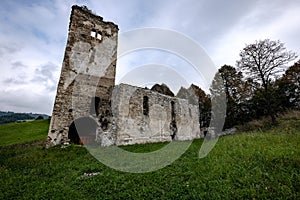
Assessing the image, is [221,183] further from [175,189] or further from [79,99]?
[79,99]

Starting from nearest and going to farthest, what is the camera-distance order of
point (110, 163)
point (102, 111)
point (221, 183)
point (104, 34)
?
point (221, 183)
point (110, 163)
point (102, 111)
point (104, 34)

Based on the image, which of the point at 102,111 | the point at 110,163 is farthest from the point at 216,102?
the point at 110,163

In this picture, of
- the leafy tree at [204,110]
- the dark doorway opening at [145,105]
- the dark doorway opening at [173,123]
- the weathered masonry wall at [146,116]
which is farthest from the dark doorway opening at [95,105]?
the leafy tree at [204,110]

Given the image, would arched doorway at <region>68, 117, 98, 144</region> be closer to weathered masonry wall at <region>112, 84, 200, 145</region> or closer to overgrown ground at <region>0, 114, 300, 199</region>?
weathered masonry wall at <region>112, 84, 200, 145</region>

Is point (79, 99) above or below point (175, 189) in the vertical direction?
above

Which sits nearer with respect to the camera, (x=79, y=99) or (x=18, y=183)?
(x=18, y=183)

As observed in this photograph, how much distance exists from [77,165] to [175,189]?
5.18 m

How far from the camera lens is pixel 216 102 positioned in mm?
29312

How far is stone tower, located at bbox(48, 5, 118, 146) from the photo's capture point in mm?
14172

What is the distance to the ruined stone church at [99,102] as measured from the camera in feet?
45.2

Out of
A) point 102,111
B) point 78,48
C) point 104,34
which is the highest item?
point 104,34

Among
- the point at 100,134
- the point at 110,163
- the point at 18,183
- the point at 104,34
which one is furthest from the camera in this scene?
the point at 104,34

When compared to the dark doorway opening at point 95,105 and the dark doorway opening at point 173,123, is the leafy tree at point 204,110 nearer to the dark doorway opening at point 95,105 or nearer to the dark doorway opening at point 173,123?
the dark doorway opening at point 173,123

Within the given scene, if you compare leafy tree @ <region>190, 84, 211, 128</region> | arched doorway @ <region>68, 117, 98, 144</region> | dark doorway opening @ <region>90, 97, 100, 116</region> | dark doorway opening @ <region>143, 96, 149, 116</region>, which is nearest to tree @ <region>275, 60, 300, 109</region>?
leafy tree @ <region>190, 84, 211, 128</region>
